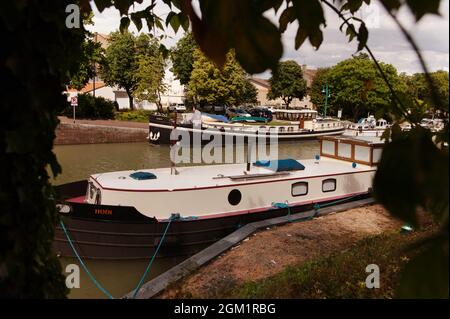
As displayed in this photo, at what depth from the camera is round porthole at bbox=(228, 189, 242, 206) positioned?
10211 millimetres

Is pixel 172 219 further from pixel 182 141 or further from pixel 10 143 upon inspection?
pixel 182 141

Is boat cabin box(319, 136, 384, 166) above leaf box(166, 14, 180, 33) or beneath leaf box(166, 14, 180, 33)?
beneath

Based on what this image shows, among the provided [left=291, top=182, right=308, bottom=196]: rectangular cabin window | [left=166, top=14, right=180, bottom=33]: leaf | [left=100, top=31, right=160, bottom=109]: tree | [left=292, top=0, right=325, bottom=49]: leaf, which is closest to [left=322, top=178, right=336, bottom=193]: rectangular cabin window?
[left=291, top=182, right=308, bottom=196]: rectangular cabin window

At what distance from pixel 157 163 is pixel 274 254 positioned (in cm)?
1743

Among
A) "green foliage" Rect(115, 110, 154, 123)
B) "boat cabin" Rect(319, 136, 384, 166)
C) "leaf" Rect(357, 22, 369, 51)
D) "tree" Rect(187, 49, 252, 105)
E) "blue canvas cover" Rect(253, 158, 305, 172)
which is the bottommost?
"blue canvas cover" Rect(253, 158, 305, 172)

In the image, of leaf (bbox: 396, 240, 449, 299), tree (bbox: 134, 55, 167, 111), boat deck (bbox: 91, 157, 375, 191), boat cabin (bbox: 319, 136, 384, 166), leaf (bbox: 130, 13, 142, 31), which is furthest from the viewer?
tree (bbox: 134, 55, 167, 111)

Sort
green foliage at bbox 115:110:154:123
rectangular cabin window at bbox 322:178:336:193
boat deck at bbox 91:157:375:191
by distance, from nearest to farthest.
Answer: boat deck at bbox 91:157:375:191
rectangular cabin window at bbox 322:178:336:193
green foliage at bbox 115:110:154:123

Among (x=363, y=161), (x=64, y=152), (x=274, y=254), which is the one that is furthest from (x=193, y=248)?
(x=64, y=152)

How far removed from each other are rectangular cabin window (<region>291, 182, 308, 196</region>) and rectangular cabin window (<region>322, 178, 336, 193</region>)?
72 centimetres

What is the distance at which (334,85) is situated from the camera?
57.8 meters

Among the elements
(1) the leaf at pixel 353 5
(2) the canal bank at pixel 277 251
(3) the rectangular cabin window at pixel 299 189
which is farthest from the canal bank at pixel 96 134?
(1) the leaf at pixel 353 5

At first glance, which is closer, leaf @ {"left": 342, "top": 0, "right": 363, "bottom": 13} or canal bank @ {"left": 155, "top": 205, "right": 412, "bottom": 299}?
leaf @ {"left": 342, "top": 0, "right": 363, "bottom": 13}

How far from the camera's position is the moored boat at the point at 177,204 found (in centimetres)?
927

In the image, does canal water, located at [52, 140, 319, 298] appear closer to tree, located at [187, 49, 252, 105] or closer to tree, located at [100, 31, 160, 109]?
tree, located at [187, 49, 252, 105]
